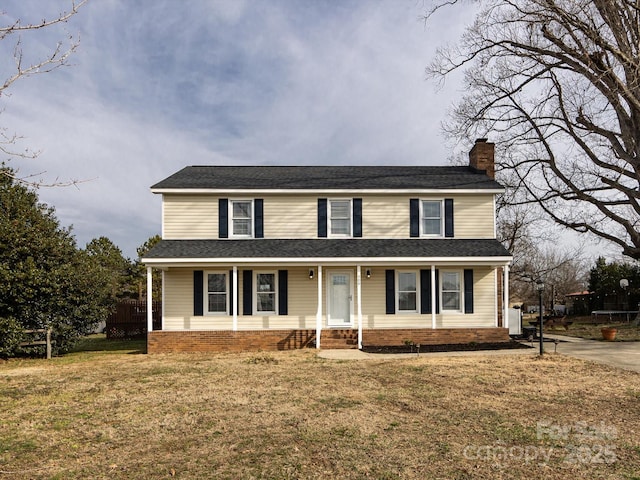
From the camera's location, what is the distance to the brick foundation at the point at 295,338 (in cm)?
1614

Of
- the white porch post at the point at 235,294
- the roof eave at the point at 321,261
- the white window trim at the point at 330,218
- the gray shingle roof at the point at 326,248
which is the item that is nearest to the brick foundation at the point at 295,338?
the white porch post at the point at 235,294

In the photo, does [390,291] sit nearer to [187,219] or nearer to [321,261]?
[321,261]

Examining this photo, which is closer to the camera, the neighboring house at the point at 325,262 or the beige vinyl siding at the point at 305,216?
the neighboring house at the point at 325,262

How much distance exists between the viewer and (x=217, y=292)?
17.5m

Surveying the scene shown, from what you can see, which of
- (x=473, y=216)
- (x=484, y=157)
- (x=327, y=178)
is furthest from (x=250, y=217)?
(x=484, y=157)

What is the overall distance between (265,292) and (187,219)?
3.97 m

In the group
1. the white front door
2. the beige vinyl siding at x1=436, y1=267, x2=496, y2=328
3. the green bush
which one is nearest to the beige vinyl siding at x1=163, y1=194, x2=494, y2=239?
the beige vinyl siding at x1=436, y1=267, x2=496, y2=328

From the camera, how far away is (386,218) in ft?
60.0

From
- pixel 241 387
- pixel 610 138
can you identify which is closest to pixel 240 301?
pixel 241 387

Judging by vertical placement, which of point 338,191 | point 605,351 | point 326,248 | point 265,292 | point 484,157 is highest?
point 484,157

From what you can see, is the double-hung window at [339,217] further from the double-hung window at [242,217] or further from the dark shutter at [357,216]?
the double-hung window at [242,217]

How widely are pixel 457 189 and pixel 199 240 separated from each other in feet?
31.8

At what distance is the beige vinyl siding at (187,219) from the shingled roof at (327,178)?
1.70ft

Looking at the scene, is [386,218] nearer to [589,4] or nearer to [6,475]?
[589,4]
